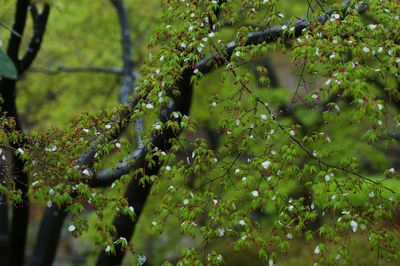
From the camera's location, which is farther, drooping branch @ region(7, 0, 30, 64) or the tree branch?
the tree branch

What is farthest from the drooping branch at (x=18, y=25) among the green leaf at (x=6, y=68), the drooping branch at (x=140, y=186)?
the green leaf at (x=6, y=68)

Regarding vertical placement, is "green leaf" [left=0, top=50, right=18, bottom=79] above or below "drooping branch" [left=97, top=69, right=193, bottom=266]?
above

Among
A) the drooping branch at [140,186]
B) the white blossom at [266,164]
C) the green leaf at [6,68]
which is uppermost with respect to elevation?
the green leaf at [6,68]

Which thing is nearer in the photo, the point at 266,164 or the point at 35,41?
the point at 266,164

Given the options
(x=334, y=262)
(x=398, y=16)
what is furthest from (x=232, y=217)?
(x=398, y=16)

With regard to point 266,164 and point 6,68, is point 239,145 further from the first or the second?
point 6,68

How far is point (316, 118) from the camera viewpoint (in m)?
12.7

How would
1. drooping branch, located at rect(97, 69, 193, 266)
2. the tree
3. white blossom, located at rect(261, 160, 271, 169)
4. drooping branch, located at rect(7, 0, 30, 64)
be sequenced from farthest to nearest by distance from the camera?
drooping branch, located at rect(7, 0, 30, 64) → drooping branch, located at rect(97, 69, 193, 266) → white blossom, located at rect(261, 160, 271, 169) → the tree

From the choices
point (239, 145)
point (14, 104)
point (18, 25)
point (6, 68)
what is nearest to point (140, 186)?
point (14, 104)

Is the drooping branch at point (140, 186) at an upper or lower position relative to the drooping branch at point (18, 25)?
lower

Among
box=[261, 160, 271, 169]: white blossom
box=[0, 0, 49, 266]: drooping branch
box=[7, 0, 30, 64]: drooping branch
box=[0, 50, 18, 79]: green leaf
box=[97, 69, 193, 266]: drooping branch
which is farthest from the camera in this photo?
box=[7, 0, 30, 64]: drooping branch

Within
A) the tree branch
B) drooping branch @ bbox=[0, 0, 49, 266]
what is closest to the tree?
drooping branch @ bbox=[0, 0, 49, 266]

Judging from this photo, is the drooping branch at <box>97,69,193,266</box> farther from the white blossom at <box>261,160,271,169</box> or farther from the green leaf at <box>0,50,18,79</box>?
the green leaf at <box>0,50,18,79</box>

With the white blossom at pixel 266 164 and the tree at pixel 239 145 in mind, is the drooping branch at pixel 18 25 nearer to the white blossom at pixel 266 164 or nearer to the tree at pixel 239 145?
the tree at pixel 239 145
